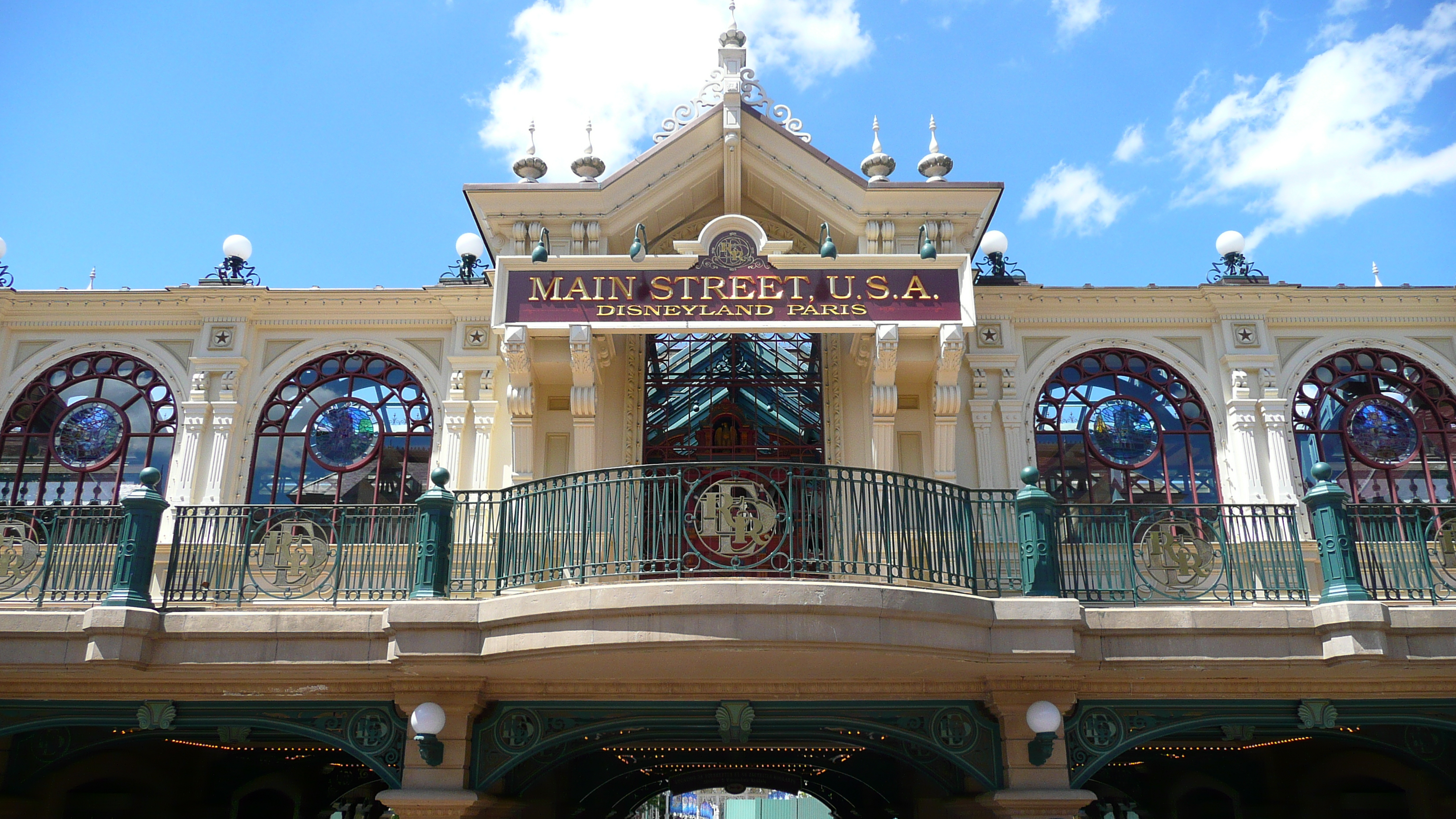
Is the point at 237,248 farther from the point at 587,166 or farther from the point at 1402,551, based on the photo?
the point at 1402,551

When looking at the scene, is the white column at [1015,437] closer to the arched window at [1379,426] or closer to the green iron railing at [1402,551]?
the arched window at [1379,426]

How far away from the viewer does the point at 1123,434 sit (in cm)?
1359

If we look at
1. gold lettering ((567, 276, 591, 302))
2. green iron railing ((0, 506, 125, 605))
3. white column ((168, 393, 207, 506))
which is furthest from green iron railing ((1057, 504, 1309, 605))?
white column ((168, 393, 207, 506))

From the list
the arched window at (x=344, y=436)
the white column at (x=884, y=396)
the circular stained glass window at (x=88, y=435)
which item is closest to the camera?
the white column at (x=884, y=396)

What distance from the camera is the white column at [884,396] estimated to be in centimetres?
1219

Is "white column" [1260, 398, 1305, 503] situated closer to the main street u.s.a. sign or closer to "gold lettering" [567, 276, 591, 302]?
the main street u.s.a. sign

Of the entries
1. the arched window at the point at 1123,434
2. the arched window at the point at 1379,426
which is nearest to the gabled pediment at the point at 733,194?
the arched window at the point at 1123,434

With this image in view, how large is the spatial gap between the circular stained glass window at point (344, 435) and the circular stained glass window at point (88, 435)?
2524 mm

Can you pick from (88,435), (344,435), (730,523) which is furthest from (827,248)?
(88,435)

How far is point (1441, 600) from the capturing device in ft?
31.9

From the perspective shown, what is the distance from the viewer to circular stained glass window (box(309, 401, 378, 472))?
536 inches

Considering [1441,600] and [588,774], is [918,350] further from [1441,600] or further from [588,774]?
[588,774]

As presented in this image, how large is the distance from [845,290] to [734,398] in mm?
2062

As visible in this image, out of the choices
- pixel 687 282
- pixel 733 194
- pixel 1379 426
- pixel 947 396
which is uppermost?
pixel 733 194
